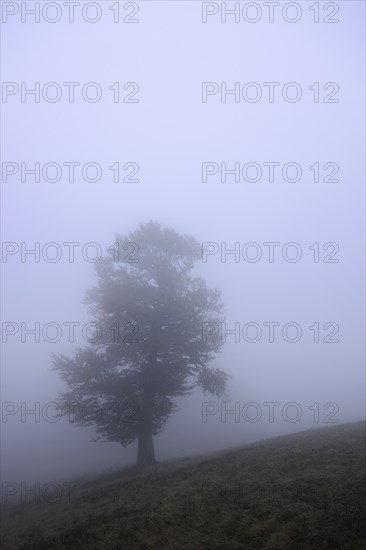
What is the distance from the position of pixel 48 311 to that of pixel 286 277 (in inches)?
3117

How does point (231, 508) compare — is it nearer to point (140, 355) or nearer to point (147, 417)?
point (147, 417)

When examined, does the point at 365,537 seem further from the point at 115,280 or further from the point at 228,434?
the point at 228,434

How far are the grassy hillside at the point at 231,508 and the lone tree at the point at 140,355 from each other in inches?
184

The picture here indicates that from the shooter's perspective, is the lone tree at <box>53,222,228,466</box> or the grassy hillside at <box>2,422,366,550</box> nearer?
the grassy hillside at <box>2,422,366,550</box>

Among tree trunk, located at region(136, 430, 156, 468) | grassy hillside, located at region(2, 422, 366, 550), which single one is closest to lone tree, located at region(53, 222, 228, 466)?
tree trunk, located at region(136, 430, 156, 468)

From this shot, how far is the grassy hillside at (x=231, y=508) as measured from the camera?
9.12 m

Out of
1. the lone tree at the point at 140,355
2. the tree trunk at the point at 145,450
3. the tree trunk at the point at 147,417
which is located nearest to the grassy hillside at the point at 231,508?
the tree trunk at the point at 145,450

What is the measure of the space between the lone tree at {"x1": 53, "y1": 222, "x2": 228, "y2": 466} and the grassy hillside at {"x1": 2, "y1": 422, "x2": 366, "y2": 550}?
15.3 ft

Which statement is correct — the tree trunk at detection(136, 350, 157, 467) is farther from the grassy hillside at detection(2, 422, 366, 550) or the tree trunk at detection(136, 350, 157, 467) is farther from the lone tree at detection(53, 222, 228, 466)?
the grassy hillside at detection(2, 422, 366, 550)

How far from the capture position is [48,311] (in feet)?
429

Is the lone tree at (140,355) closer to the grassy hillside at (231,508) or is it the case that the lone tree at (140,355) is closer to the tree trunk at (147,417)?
the tree trunk at (147,417)

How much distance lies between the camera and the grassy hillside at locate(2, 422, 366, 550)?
9125mm

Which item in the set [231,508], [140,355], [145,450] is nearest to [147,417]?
[145,450]

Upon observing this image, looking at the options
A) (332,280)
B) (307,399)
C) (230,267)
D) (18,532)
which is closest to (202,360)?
(18,532)
